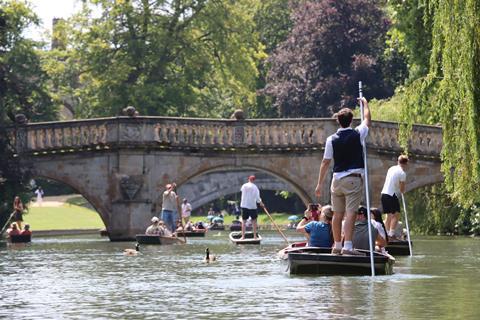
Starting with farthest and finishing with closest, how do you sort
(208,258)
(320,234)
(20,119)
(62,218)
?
(62,218) → (20,119) → (208,258) → (320,234)

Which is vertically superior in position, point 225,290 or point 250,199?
point 250,199

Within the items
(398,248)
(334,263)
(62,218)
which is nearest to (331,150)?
(334,263)

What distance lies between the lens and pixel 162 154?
3784 centimetres

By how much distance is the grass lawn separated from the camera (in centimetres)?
5599

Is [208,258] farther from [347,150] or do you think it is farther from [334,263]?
[347,150]

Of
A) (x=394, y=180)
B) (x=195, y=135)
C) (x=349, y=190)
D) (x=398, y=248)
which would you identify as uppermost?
(x=195, y=135)

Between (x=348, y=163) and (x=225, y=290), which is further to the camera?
(x=348, y=163)

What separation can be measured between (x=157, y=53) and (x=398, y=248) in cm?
3056

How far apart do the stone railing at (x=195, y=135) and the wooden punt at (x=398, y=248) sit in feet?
41.0

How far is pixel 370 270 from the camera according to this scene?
59.0 feet

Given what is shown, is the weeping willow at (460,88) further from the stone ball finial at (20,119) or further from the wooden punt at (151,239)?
the stone ball finial at (20,119)

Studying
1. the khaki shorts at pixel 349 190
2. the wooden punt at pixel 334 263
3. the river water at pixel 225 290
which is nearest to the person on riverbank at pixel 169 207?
the river water at pixel 225 290

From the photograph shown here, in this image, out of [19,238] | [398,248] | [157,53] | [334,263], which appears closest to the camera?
[334,263]

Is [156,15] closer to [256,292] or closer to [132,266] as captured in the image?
[132,266]
